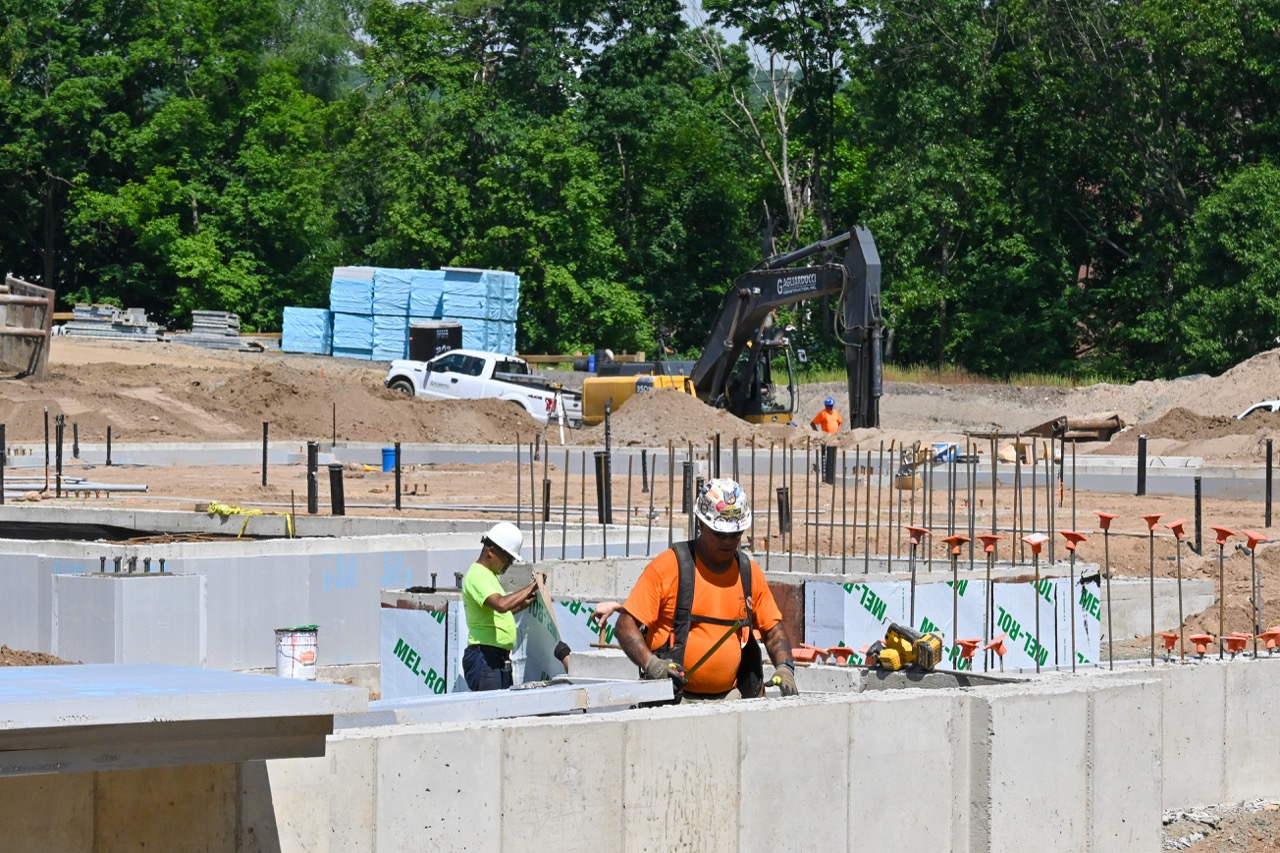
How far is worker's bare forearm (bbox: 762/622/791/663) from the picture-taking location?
648 cm

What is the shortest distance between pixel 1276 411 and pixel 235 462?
683 inches

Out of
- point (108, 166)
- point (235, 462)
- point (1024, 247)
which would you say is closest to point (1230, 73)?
point (1024, 247)

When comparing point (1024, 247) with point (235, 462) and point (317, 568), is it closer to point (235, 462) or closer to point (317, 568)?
point (235, 462)

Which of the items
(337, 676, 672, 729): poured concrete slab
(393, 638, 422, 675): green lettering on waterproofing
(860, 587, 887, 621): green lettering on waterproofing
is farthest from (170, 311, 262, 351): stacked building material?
(337, 676, 672, 729): poured concrete slab

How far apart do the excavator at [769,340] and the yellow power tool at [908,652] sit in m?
19.5

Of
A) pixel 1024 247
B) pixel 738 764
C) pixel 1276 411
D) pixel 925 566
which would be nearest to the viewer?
pixel 738 764

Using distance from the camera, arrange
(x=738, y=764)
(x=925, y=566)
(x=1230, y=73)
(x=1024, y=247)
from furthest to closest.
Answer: (x=1024, y=247)
(x=1230, y=73)
(x=925, y=566)
(x=738, y=764)

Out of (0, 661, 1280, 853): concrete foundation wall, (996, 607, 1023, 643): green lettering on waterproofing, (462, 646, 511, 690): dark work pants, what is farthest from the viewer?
(996, 607, 1023, 643): green lettering on waterproofing

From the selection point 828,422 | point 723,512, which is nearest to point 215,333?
point 828,422

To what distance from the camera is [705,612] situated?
6.35m

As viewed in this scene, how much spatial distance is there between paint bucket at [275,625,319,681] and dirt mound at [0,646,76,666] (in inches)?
52.6

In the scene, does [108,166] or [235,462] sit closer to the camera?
[235,462]

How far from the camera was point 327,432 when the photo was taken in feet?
97.9

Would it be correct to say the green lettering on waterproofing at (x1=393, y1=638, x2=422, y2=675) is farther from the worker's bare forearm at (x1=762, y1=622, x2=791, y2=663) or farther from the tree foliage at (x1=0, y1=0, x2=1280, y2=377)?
the tree foliage at (x1=0, y1=0, x2=1280, y2=377)
